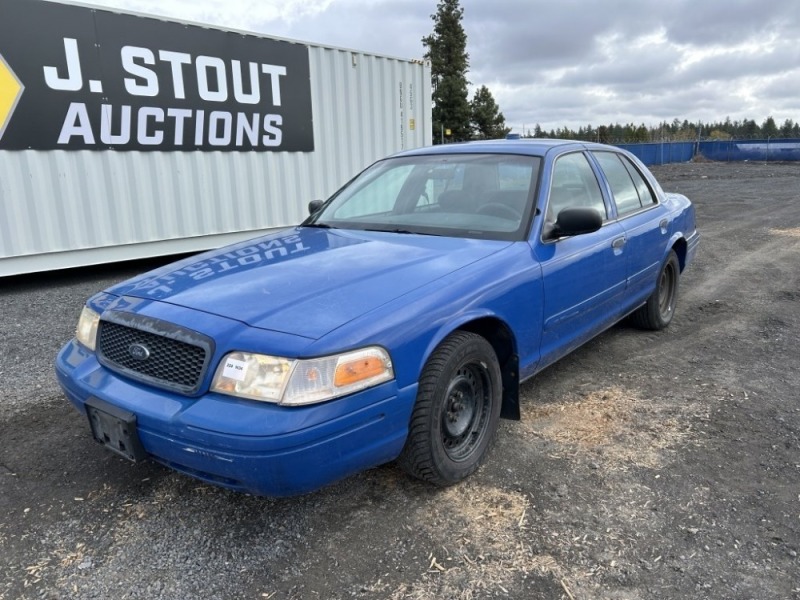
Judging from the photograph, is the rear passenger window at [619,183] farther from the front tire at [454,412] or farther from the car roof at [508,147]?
the front tire at [454,412]

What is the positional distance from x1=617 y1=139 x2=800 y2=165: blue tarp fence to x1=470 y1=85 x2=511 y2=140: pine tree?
11.5m

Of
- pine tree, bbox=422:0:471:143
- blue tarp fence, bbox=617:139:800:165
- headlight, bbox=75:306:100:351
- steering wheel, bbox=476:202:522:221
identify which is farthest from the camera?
pine tree, bbox=422:0:471:143

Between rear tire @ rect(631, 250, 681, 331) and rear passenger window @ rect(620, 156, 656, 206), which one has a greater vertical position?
rear passenger window @ rect(620, 156, 656, 206)

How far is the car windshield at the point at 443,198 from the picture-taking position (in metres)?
3.38

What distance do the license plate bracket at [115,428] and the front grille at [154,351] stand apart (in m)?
0.16

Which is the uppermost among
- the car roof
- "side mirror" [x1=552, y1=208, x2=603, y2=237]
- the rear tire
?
the car roof

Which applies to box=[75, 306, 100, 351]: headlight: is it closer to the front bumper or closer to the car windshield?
the front bumper

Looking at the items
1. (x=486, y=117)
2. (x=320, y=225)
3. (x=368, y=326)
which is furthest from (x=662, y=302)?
(x=486, y=117)

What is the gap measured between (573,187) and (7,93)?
5.83 meters

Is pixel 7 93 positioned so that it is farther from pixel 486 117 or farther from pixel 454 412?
pixel 486 117

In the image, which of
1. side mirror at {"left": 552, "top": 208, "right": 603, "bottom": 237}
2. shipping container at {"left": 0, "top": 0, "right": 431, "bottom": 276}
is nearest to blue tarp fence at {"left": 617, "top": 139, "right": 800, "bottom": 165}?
shipping container at {"left": 0, "top": 0, "right": 431, "bottom": 276}

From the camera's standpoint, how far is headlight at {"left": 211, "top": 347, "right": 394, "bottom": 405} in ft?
6.97

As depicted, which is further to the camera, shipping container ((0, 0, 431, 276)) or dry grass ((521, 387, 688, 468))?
shipping container ((0, 0, 431, 276))

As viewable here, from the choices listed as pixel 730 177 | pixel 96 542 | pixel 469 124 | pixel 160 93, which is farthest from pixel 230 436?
pixel 469 124
